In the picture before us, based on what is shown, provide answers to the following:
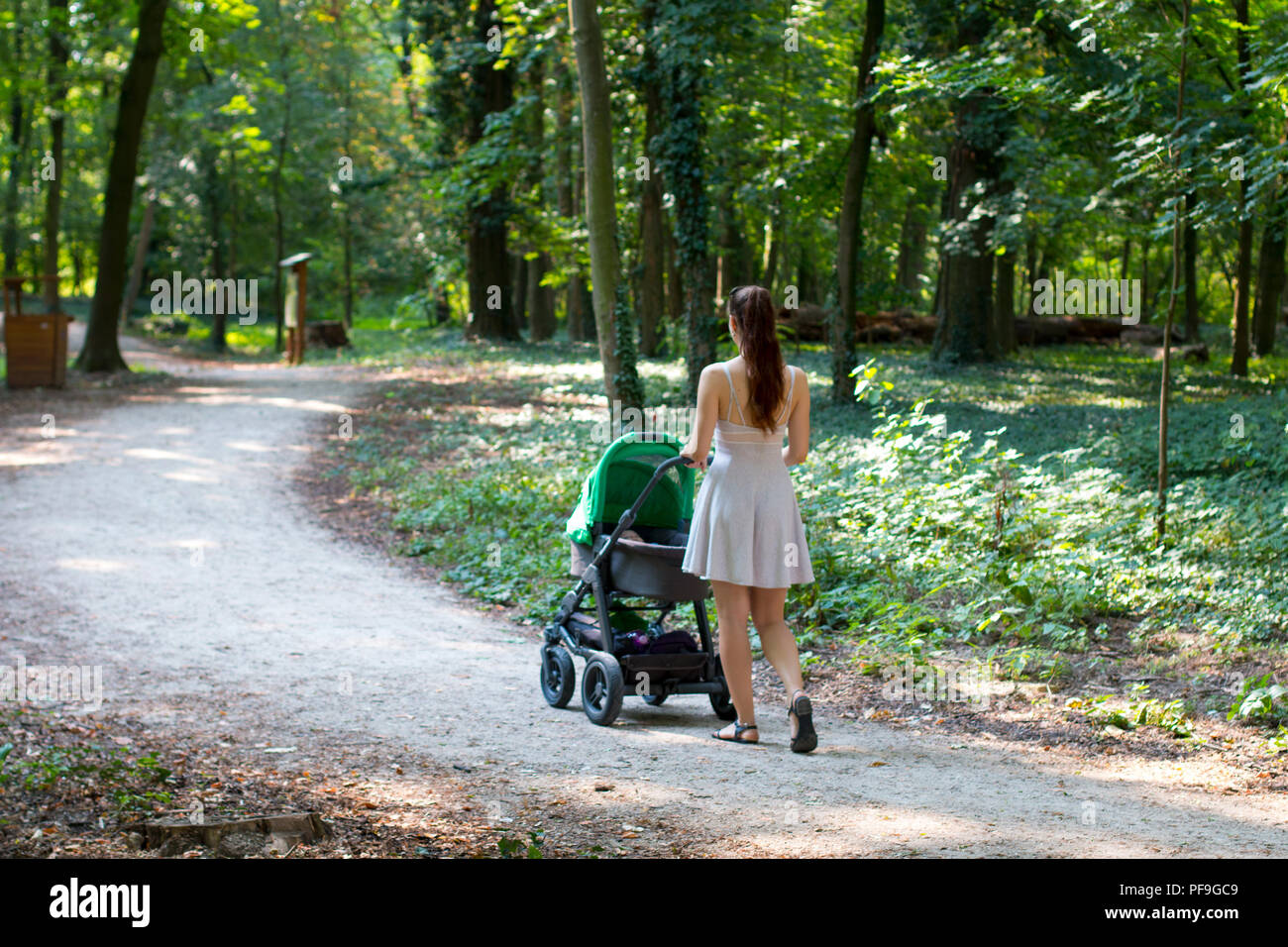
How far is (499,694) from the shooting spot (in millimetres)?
6664

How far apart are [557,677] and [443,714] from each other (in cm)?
71

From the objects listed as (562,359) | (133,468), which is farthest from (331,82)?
(133,468)

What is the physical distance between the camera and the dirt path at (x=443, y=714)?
14.1ft

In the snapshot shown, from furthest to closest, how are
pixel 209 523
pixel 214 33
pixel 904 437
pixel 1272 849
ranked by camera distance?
1. pixel 214 33
2. pixel 209 523
3. pixel 904 437
4. pixel 1272 849

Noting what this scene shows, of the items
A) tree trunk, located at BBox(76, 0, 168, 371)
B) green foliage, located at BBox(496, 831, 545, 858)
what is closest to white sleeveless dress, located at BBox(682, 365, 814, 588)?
green foliage, located at BBox(496, 831, 545, 858)

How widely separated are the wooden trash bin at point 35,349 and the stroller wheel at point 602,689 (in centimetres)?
1756

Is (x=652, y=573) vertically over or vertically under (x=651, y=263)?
under

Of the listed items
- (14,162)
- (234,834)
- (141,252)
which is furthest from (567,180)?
(234,834)

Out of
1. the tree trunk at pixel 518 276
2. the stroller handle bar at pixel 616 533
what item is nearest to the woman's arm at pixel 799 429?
the stroller handle bar at pixel 616 533

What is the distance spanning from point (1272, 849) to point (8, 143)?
43.9 m

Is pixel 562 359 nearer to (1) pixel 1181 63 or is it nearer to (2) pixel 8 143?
(1) pixel 1181 63

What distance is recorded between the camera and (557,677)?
644 cm

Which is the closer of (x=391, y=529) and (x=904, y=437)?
(x=904, y=437)

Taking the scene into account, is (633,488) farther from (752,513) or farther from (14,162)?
(14,162)
